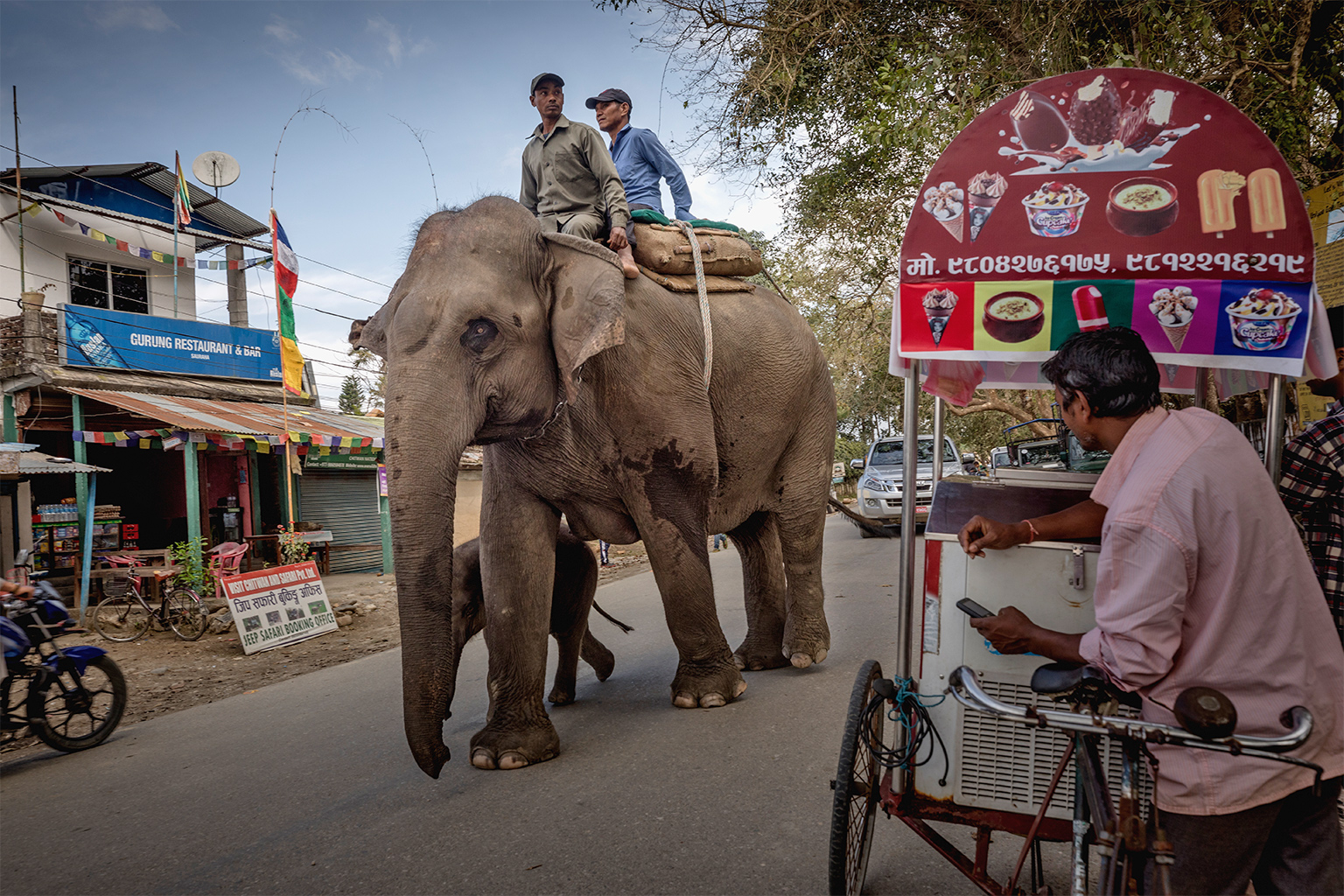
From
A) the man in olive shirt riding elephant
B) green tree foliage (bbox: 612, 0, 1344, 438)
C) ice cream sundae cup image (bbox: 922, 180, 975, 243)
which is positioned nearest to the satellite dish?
green tree foliage (bbox: 612, 0, 1344, 438)

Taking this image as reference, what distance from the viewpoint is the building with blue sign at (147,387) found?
12.1m

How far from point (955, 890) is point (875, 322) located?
673 inches

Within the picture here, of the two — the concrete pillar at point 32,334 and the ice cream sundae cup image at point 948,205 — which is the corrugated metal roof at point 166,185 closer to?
the concrete pillar at point 32,334

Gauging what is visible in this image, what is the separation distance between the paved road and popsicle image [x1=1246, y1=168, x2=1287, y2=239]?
2.21m

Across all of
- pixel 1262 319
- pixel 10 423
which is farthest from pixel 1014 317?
pixel 10 423

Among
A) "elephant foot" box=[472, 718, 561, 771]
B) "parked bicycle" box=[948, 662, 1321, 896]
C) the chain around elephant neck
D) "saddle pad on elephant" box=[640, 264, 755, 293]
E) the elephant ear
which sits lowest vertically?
"elephant foot" box=[472, 718, 561, 771]

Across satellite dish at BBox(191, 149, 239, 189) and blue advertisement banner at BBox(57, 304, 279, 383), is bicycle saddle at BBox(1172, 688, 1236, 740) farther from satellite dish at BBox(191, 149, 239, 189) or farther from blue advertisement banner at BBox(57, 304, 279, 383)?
satellite dish at BBox(191, 149, 239, 189)

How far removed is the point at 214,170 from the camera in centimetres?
1578

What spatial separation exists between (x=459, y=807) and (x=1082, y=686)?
2532mm

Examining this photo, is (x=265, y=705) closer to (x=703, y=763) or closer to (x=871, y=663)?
(x=703, y=763)

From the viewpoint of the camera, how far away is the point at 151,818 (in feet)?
11.6

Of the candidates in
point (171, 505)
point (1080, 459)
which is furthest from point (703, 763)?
point (171, 505)

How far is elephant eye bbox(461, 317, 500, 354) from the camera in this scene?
3510 mm

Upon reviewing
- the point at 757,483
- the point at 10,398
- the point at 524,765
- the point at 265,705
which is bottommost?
the point at 265,705
